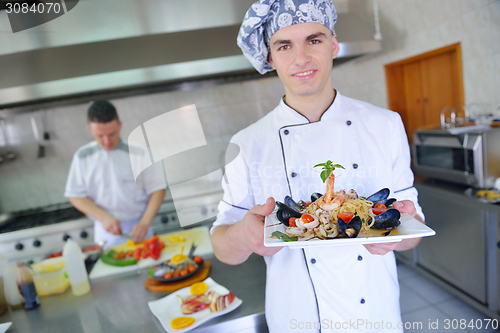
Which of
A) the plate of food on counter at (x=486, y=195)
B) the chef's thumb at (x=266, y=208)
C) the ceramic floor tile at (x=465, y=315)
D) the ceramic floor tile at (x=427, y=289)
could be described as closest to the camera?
the chef's thumb at (x=266, y=208)

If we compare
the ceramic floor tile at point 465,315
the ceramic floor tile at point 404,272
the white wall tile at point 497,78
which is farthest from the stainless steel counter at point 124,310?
the white wall tile at point 497,78

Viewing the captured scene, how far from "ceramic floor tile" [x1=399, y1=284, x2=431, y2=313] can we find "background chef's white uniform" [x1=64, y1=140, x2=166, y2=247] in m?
1.86

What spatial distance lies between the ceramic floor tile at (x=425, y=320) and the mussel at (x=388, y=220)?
5.33ft

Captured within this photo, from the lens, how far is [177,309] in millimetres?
1143

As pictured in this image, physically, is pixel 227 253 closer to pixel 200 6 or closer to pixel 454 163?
pixel 200 6

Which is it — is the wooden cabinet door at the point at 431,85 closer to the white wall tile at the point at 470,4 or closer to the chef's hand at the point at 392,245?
the white wall tile at the point at 470,4

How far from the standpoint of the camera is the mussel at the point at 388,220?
27.2 inches

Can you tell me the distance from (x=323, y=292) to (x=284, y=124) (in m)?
0.52

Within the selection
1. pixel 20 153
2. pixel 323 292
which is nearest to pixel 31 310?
pixel 323 292

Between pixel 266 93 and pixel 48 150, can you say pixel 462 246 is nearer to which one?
pixel 266 93

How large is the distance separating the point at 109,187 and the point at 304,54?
1.85 m

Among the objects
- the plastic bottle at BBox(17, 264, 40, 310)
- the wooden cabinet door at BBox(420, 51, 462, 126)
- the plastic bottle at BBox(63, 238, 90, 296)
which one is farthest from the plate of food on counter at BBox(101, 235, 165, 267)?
the wooden cabinet door at BBox(420, 51, 462, 126)

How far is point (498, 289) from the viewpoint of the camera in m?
1.84

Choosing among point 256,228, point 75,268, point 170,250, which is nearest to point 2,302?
point 75,268
